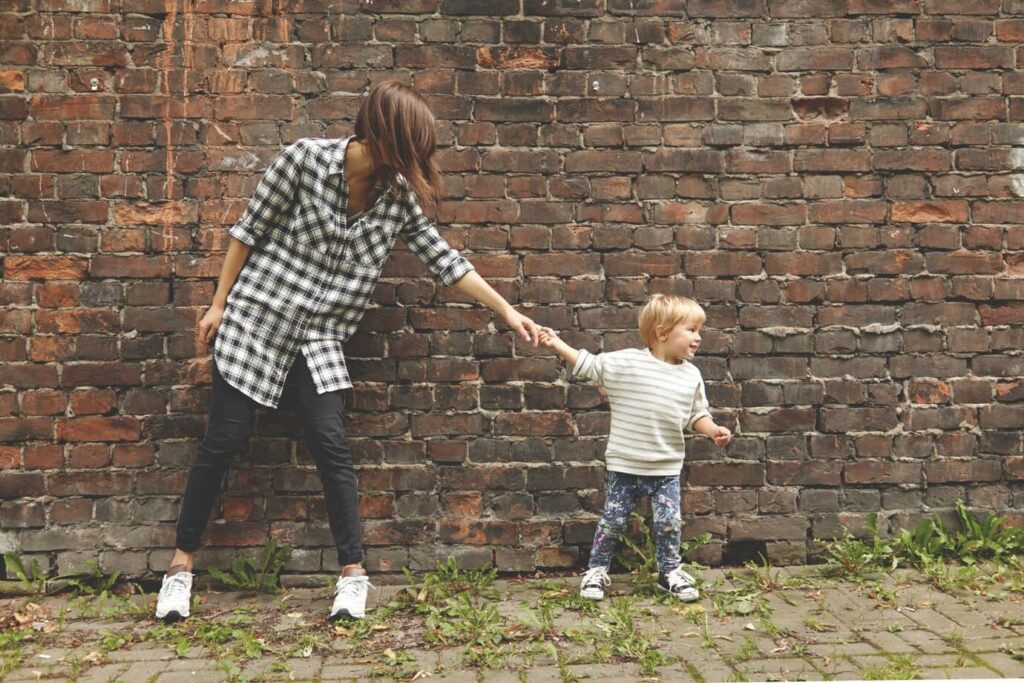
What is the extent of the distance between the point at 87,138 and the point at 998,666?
3.88 meters

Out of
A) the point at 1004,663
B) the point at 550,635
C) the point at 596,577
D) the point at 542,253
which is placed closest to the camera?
the point at 1004,663

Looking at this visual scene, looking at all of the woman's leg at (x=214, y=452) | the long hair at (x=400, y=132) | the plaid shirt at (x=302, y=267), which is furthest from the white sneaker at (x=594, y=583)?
the long hair at (x=400, y=132)

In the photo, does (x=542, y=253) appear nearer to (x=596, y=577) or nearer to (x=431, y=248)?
(x=431, y=248)

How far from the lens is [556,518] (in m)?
3.62

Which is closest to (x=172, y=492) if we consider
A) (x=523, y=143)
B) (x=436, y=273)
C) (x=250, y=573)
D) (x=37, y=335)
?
(x=250, y=573)

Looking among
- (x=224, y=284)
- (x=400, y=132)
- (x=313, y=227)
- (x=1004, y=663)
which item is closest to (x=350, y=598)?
(x=224, y=284)

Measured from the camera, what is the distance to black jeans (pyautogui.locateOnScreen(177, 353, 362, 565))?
3.21 meters

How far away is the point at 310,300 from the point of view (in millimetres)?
3217

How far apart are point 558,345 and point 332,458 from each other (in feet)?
3.24

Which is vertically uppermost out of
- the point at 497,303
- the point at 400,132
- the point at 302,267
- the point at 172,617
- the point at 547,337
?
the point at 400,132

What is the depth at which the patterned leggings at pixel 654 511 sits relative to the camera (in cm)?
336

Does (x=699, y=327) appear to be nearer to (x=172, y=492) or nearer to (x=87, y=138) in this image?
(x=172, y=492)

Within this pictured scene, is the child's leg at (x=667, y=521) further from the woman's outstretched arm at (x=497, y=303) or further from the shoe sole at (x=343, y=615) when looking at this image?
the shoe sole at (x=343, y=615)

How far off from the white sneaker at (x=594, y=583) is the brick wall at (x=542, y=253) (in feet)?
0.89
